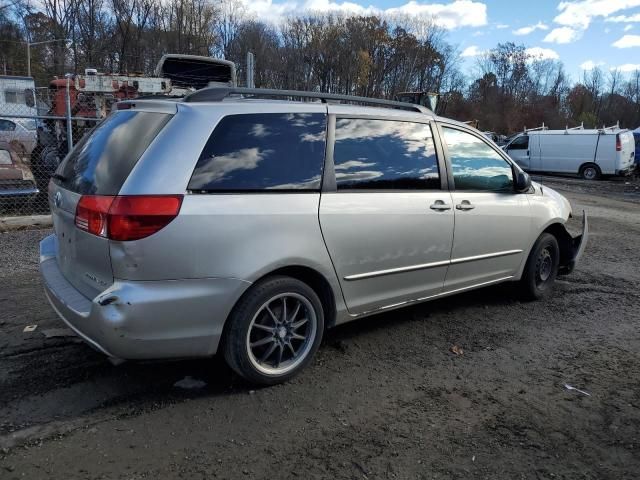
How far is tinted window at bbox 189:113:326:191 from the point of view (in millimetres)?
3104

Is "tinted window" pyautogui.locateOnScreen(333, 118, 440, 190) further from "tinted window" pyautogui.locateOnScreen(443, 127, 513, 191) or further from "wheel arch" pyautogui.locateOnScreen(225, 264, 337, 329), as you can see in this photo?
"wheel arch" pyautogui.locateOnScreen(225, 264, 337, 329)

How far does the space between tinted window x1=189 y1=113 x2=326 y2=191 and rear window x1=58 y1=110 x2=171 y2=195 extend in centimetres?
34

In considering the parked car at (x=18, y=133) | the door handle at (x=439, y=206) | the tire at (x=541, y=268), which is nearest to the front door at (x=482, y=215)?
the door handle at (x=439, y=206)

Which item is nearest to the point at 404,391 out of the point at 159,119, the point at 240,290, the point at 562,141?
the point at 240,290

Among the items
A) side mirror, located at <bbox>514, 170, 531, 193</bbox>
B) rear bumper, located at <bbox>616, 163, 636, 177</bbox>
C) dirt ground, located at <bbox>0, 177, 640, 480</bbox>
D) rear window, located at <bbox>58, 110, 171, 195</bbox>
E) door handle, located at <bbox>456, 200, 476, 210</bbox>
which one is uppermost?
rear window, located at <bbox>58, 110, 171, 195</bbox>

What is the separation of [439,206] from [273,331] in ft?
5.48

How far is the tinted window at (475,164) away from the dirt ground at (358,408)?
48.8 inches

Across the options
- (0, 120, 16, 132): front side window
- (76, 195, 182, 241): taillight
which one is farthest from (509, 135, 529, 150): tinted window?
(76, 195, 182, 241): taillight

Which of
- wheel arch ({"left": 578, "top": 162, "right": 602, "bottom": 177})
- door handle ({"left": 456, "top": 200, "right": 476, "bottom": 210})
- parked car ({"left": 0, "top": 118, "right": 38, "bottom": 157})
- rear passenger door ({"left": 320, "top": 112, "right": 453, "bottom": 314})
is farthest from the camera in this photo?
wheel arch ({"left": 578, "top": 162, "right": 602, "bottom": 177})

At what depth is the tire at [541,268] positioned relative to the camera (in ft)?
17.3

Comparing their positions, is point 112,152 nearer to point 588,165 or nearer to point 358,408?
point 358,408

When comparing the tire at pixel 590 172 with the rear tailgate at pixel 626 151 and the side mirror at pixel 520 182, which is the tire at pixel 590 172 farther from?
the side mirror at pixel 520 182

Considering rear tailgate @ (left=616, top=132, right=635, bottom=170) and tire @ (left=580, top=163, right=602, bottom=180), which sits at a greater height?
rear tailgate @ (left=616, top=132, right=635, bottom=170)

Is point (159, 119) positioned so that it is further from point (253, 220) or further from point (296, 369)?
point (296, 369)
